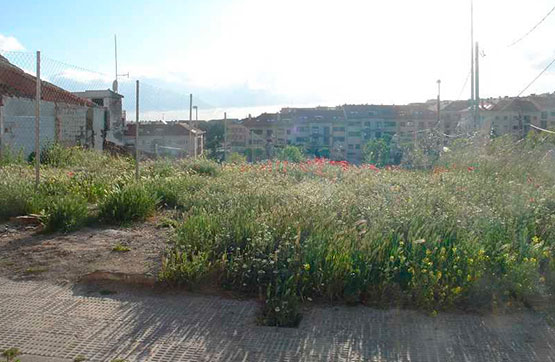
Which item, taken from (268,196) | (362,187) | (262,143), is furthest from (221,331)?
(262,143)

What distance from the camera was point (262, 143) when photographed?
24109 mm

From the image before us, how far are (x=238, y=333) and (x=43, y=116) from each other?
17.3m

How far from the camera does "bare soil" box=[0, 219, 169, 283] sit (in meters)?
6.19

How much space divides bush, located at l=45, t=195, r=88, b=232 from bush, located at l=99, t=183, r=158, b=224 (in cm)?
38

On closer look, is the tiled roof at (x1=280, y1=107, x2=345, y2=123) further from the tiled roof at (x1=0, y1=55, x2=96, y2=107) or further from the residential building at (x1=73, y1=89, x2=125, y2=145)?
the tiled roof at (x1=0, y1=55, x2=96, y2=107)

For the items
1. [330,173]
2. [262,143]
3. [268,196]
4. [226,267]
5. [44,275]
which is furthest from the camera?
[262,143]

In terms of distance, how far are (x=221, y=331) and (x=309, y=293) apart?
3.14ft

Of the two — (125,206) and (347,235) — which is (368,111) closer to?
(125,206)

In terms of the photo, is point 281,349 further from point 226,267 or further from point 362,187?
point 362,187

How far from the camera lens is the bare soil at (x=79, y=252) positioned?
20.3 feet

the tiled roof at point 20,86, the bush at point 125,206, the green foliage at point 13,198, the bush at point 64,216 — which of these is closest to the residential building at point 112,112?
the tiled roof at point 20,86

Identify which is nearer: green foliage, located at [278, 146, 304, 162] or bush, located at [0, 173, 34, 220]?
bush, located at [0, 173, 34, 220]

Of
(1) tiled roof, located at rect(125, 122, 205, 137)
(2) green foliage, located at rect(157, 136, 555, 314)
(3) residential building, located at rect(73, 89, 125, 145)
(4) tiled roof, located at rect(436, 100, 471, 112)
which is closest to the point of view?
(2) green foliage, located at rect(157, 136, 555, 314)

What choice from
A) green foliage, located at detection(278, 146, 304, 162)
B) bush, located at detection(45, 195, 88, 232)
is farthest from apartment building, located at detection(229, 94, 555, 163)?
bush, located at detection(45, 195, 88, 232)
